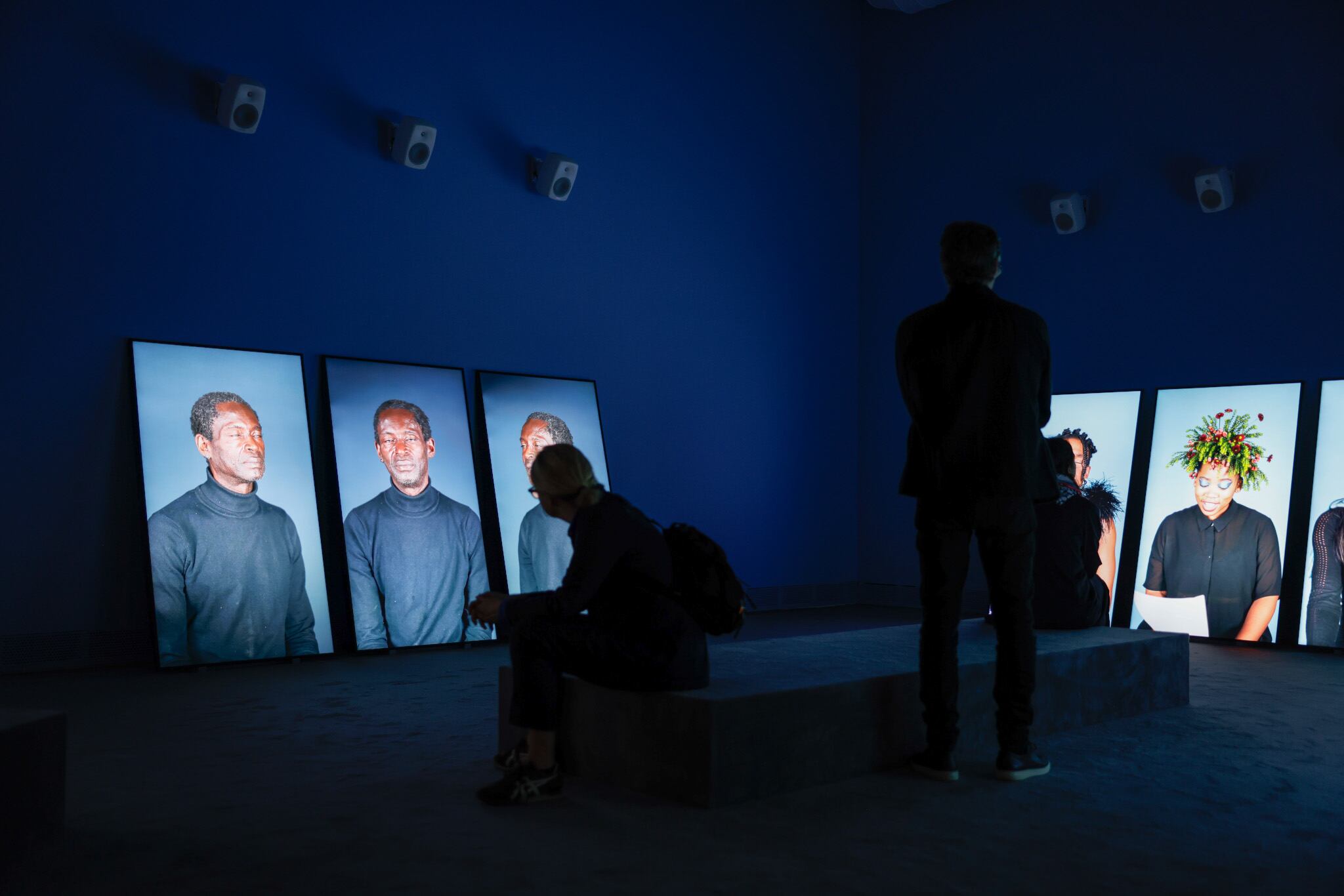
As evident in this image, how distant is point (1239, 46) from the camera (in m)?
6.59

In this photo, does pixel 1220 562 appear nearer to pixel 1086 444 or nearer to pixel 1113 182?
pixel 1086 444

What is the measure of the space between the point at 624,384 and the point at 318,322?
201 centimetres

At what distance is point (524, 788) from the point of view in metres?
2.82

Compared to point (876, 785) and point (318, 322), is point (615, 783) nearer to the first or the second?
point (876, 785)

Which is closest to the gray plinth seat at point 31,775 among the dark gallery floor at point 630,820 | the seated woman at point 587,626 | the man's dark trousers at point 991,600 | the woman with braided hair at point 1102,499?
the dark gallery floor at point 630,820

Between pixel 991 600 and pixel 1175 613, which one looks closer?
pixel 991 600

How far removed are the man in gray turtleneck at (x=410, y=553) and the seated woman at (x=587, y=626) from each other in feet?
8.79

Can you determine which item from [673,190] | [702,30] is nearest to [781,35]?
[702,30]

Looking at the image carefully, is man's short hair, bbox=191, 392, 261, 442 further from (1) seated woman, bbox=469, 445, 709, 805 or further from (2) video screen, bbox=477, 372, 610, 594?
(1) seated woman, bbox=469, 445, 709, 805

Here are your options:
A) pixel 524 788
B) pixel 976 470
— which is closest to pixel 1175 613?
pixel 976 470

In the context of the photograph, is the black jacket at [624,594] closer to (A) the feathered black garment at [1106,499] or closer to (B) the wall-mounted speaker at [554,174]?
(B) the wall-mounted speaker at [554,174]

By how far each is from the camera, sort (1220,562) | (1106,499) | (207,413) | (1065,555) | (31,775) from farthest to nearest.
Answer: (1106,499) < (1220,562) < (207,413) < (1065,555) < (31,775)

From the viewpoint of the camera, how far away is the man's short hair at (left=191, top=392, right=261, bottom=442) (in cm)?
522

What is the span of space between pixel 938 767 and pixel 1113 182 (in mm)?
5210
